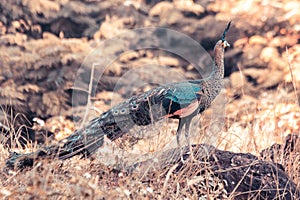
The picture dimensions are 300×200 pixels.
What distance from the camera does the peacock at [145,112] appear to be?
419 centimetres

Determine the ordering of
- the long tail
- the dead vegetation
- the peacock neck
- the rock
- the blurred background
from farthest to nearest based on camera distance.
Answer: the rock → the blurred background → the dead vegetation → the peacock neck → the long tail

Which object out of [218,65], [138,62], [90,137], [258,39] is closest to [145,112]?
[90,137]

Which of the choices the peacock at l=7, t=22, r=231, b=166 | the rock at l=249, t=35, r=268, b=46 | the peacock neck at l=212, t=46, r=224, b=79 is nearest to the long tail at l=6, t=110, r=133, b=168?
the peacock at l=7, t=22, r=231, b=166

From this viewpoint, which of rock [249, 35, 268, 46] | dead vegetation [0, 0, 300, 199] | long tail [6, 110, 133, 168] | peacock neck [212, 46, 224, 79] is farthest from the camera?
A: rock [249, 35, 268, 46]

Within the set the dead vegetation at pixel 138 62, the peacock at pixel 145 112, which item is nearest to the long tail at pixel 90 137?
the peacock at pixel 145 112

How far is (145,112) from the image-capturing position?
4355mm

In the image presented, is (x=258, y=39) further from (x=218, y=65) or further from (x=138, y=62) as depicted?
(x=218, y=65)

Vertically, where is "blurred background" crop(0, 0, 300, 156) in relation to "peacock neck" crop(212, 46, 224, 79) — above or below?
below

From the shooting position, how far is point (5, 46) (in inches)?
363

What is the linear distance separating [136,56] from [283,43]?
264 centimetres

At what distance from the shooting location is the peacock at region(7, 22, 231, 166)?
4190 mm

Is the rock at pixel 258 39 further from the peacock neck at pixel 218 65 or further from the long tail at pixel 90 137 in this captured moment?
the long tail at pixel 90 137

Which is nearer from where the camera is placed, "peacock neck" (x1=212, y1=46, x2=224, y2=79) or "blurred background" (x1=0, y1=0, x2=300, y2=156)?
"peacock neck" (x1=212, y1=46, x2=224, y2=79)

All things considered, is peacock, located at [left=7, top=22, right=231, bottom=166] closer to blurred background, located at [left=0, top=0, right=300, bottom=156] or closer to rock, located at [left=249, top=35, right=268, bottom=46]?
blurred background, located at [left=0, top=0, right=300, bottom=156]
